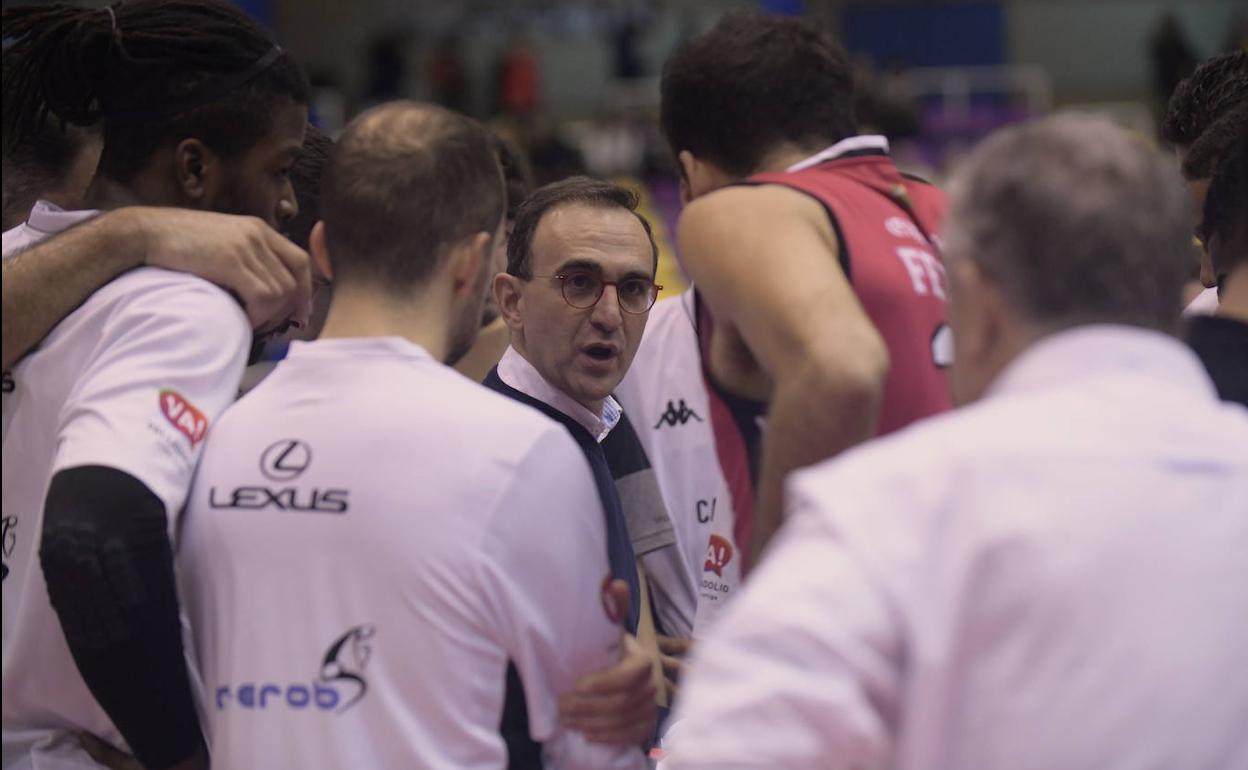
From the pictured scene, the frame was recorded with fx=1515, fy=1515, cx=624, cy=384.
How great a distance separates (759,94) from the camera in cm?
289

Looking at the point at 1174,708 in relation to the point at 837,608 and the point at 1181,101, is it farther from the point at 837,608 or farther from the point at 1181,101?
the point at 1181,101

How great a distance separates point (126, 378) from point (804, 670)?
4.27ft

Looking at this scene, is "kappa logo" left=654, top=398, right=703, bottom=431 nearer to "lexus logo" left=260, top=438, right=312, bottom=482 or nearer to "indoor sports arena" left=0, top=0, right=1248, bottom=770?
"indoor sports arena" left=0, top=0, right=1248, bottom=770

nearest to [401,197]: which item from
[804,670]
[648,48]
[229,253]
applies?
[229,253]

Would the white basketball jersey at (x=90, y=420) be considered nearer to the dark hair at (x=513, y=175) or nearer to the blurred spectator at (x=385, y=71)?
the dark hair at (x=513, y=175)

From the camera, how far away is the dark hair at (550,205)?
3.80 metres

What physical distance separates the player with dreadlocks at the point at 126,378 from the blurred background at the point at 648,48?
17.3m

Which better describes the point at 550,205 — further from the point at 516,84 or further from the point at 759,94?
the point at 516,84

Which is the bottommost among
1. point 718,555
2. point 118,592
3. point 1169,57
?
point 1169,57

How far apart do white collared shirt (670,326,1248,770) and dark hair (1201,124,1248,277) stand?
783mm

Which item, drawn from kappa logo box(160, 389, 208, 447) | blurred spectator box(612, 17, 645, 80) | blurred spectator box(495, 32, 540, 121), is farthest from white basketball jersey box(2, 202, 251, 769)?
blurred spectator box(612, 17, 645, 80)

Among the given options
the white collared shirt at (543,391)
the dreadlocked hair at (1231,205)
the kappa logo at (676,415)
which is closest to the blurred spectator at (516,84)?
the kappa logo at (676,415)

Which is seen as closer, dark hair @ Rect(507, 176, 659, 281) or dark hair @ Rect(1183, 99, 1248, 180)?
dark hair @ Rect(1183, 99, 1248, 180)

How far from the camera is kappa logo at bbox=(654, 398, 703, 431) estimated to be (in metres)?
4.07
